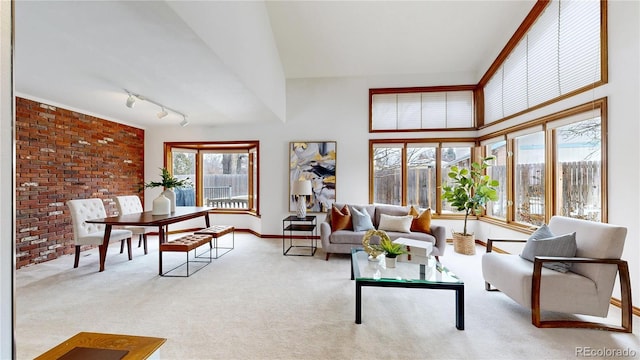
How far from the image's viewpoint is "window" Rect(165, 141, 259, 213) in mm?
6406

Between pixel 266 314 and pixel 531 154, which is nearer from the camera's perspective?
pixel 266 314

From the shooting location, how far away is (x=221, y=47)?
110 inches

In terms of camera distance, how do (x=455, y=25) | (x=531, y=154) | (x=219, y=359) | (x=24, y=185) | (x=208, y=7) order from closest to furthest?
(x=219, y=359), (x=208, y=7), (x=24, y=185), (x=531, y=154), (x=455, y=25)

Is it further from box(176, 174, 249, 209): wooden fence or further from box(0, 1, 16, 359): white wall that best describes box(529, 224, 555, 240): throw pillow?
box(176, 174, 249, 209): wooden fence

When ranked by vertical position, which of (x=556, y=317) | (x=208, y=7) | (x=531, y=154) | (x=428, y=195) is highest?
(x=208, y=7)

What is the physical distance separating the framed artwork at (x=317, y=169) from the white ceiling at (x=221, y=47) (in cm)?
81

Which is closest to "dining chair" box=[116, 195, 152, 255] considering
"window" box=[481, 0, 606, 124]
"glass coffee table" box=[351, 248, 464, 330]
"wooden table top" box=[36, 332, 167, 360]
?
"glass coffee table" box=[351, 248, 464, 330]

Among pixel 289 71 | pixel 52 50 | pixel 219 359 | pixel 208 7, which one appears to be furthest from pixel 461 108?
pixel 52 50

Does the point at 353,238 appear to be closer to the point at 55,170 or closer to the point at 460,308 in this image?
the point at 460,308

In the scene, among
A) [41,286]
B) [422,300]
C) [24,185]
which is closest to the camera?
[422,300]

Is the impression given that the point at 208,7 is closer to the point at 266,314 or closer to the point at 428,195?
the point at 266,314

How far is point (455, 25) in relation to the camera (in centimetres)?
449

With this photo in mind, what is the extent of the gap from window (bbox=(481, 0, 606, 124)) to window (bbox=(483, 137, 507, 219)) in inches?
21.3

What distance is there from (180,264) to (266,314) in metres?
2.12
